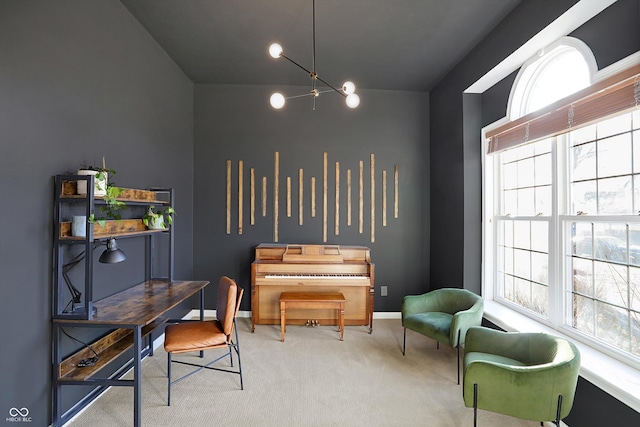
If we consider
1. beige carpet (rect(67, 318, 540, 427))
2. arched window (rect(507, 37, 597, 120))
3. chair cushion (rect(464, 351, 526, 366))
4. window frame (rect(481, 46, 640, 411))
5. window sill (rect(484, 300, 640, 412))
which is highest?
arched window (rect(507, 37, 597, 120))

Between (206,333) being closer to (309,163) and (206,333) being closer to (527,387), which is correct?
(527,387)

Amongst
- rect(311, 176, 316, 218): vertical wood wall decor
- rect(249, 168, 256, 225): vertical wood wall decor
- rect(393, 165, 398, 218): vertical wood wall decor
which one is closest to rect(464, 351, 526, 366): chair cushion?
rect(393, 165, 398, 218): vertical wood wall decor

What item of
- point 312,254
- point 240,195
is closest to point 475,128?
point 312,254

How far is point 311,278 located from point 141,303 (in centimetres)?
181

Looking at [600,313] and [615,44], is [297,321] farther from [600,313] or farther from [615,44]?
[615,44]

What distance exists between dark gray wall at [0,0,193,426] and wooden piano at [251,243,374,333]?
1.41m

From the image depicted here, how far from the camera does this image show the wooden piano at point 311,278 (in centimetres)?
358

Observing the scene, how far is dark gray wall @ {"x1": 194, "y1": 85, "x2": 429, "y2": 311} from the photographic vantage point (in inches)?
160

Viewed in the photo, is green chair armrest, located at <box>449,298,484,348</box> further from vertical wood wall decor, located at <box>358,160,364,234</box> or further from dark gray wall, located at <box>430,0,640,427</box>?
vertical wood wall decor, located at <box>358,160,364,234</box>

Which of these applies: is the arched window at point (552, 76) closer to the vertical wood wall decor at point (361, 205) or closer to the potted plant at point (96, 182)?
the vertical wood wall decor at point (361, 205)

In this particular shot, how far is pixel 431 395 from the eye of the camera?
2.39 meters

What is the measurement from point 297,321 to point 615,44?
372cm

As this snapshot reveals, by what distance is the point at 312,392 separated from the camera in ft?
7.89

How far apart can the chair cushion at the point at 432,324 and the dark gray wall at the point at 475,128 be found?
0.64 meters
